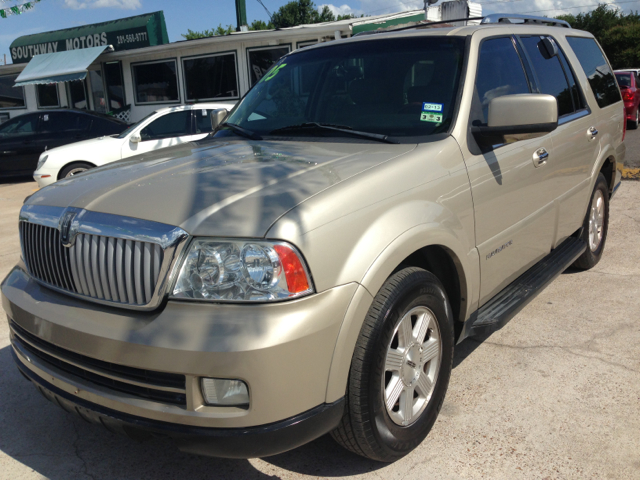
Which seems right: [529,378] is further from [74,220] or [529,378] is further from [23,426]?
[23,426]

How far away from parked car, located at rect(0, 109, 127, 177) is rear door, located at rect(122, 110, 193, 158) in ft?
10.0

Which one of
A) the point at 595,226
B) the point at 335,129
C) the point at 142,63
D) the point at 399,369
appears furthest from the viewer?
the point at 142,63

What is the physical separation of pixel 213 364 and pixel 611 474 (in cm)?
185

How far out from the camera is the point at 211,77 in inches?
645

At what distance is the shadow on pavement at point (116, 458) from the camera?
8.63 feet

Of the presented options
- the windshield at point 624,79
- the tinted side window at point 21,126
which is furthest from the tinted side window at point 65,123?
the windshield at point 624,79

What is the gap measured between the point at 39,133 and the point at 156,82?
5.69 metres

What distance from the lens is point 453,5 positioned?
13.8m

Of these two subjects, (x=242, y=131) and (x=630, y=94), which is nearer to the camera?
(x=242, y=131)

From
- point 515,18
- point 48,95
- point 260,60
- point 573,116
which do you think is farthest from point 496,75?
point 48,95

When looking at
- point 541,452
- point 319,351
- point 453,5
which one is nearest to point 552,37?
point 541,452

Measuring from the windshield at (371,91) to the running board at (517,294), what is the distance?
1076mm

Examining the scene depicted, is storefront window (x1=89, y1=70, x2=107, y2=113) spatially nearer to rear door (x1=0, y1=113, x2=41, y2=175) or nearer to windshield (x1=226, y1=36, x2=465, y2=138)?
rear door (x1=0, y1=113, x2=41, y2=175)

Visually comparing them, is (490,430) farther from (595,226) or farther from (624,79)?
(624,79)
